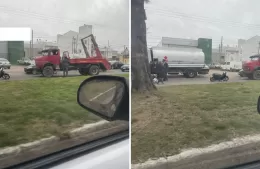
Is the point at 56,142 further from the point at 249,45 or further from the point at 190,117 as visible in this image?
the point at 249,45

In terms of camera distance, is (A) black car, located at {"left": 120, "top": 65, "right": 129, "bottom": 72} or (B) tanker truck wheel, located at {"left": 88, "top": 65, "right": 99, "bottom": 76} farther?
(B) tanker truck wheel, located at {"left": 88, "top": 65, "right": 99, "bottom": 76}

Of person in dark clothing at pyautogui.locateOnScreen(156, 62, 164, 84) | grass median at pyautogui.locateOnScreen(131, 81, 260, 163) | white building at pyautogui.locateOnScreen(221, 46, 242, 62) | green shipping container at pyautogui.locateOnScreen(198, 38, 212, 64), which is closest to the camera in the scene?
grass median at pyautogui.locateOnScreen(131, 81, 260, 163)

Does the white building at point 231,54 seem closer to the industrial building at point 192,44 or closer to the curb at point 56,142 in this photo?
the industrial building at point 192,44

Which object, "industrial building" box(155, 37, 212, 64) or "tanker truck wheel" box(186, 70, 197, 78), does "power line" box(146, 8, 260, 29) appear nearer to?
"industrial building" box(155, 37, 212, 64)

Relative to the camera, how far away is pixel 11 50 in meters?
1.67

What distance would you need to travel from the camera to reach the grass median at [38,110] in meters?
1.59

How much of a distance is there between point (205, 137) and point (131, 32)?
30.3 inches

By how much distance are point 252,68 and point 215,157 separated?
671mm

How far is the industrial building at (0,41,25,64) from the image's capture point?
1656mm

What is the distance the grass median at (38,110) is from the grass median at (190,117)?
0.89ft

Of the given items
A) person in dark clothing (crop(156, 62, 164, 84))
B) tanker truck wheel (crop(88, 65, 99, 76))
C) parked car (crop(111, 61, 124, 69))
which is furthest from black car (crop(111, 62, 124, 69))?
person in dark clothing (crop(156, 62, 164, 84))

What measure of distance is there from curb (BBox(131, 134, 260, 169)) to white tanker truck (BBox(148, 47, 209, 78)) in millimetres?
470

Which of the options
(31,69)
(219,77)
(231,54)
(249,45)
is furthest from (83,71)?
(249,45)

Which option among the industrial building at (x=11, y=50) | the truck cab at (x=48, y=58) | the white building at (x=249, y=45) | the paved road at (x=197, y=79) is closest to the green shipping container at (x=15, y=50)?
the industrial building at (x=11, y=50)
